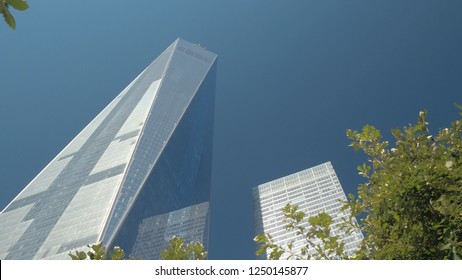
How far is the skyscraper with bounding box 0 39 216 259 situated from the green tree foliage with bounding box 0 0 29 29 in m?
Result: 90.0

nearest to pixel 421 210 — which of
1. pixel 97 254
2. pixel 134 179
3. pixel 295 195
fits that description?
pixel 97 254

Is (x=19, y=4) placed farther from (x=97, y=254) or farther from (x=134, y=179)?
(x=134, y=179)

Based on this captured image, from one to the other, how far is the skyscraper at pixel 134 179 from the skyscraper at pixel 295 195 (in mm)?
28172

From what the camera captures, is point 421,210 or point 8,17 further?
point 421,210

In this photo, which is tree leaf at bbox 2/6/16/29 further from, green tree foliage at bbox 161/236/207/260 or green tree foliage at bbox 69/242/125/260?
green tree foliage at bbox 161/236/207/260

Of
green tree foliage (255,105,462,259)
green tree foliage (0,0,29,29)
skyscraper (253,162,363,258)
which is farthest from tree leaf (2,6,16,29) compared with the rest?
skyscraper (253,162,363,258)

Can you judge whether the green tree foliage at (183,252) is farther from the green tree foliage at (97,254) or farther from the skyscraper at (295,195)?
the skyscraper at (295,195)

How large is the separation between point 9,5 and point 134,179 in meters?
109

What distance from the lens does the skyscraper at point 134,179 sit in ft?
327

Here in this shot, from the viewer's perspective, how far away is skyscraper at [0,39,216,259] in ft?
327

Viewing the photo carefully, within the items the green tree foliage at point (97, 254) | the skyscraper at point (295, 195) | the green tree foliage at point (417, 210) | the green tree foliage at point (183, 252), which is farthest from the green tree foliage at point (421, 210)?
the skyscraper at point (295, 195)

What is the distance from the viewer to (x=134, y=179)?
10906 cm
